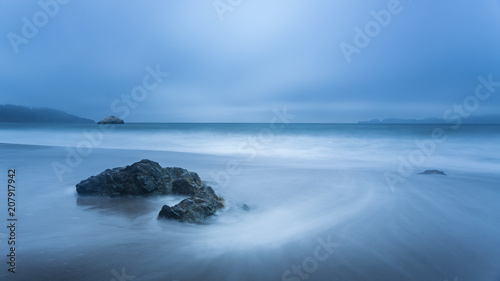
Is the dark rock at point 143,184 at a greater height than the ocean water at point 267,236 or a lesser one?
greater

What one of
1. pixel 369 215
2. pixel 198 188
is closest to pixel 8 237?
pixel 198 188

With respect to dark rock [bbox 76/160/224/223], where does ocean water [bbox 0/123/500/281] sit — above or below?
below

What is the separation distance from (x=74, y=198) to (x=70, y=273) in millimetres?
3580

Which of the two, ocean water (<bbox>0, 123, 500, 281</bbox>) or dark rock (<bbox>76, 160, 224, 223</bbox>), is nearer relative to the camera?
ocean water (<bbox>0, 123, 500, 281</bbox>)

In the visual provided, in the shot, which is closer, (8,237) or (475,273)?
(475,273)

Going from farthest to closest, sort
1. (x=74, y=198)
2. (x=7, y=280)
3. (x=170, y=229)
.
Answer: (x=74, y=198) → (x=170, y=229) → (x=7, y=280)

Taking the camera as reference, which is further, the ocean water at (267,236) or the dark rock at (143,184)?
→ the dark rock at (143,184)

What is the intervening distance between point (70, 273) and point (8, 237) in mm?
1821

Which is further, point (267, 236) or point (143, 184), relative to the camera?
point (143, 184)

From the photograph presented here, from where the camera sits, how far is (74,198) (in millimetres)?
6164

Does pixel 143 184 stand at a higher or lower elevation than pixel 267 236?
higher

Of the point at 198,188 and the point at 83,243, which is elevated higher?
the point at 198,188

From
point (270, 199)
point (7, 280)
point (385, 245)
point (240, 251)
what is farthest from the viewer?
point (270, 199)

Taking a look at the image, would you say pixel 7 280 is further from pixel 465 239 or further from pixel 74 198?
pixel 465 239
